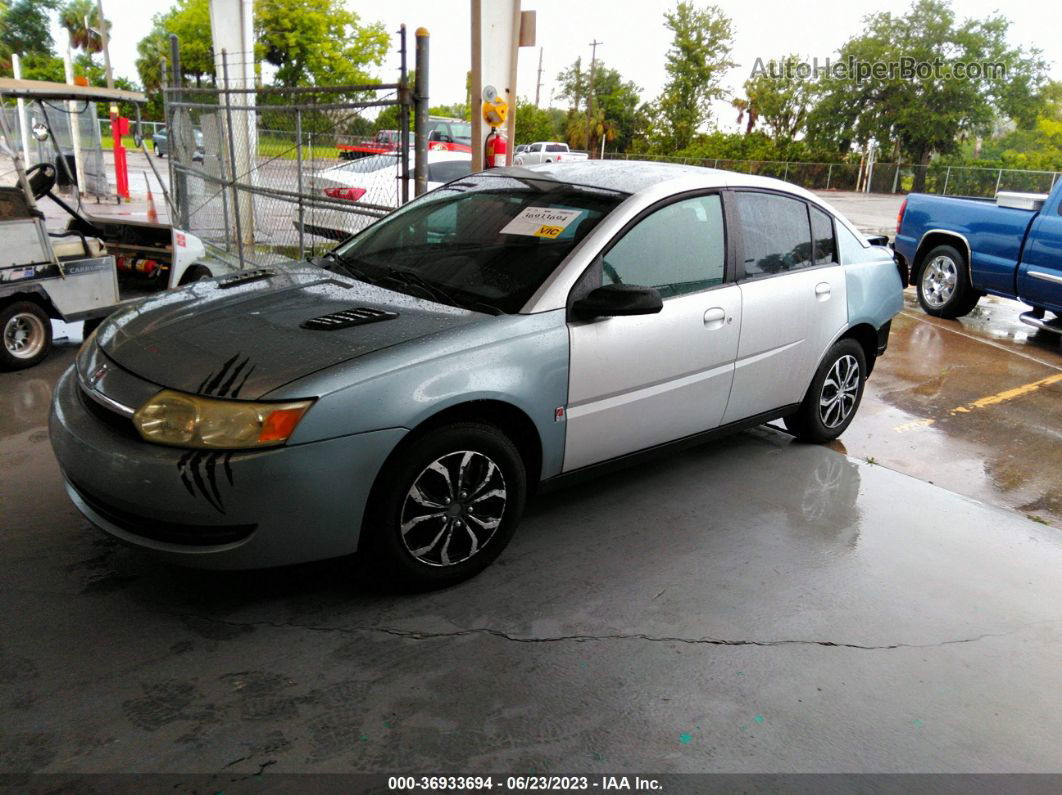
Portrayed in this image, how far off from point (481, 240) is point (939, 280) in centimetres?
790

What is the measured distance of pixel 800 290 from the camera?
4602 millimetres

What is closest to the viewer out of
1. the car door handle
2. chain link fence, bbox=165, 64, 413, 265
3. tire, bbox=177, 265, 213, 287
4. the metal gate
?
the car door handle

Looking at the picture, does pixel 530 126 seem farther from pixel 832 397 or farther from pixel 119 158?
pixel 832 397

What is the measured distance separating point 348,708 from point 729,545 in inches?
78.7

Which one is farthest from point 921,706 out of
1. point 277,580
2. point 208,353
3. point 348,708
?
point 208,353

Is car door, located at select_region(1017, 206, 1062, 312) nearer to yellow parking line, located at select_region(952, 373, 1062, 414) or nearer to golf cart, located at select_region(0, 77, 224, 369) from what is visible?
yellow parking line, located at select_region(952, 373, 1062, 414)

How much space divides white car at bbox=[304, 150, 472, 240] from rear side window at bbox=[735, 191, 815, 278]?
3350 mm

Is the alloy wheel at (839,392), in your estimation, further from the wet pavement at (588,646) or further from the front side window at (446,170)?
the front side window at (446,170)

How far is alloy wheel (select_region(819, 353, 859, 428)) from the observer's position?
506 cm

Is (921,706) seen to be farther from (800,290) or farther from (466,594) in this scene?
(800,290)

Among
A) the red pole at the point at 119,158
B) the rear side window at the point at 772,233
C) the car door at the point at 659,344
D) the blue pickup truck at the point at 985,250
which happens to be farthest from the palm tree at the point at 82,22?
the car door at the point at 659,344

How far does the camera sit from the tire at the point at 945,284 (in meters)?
9.61

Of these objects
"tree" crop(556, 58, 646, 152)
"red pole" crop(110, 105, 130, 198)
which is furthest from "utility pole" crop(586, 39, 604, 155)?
"red pole" crop(110, 105, 130, 198)

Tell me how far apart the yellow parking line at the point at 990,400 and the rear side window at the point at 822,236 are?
5.21 ft
